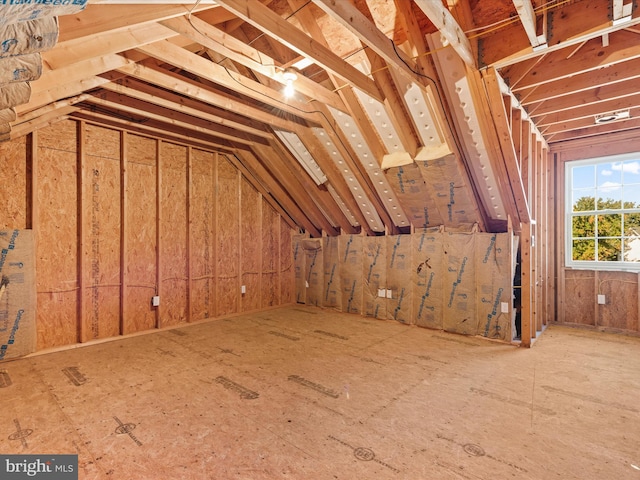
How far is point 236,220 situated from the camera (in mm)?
5227

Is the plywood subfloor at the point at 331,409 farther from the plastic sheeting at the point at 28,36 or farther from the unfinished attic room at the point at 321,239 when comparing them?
the plastic sheeting at the point at 28,36

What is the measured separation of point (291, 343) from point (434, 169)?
8.48ft

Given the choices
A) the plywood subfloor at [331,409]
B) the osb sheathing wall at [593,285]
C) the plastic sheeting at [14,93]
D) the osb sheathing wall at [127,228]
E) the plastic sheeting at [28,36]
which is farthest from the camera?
the osb sheathing wall at [593,285]

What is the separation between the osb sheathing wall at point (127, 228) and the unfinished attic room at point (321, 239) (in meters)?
0.02

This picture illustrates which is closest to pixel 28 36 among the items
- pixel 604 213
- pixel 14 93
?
pixel 14 93

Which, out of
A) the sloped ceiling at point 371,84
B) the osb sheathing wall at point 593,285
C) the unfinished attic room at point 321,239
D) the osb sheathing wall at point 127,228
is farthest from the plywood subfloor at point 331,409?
the sloped ceiling at point 371,84

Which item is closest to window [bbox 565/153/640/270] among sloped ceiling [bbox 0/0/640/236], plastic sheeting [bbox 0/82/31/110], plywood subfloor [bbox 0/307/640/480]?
sloped ceiling [bbox 0/0/640/236]

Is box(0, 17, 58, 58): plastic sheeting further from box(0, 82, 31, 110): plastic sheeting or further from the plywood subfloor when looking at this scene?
the plywood subfloor

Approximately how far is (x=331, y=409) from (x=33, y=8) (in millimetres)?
2437

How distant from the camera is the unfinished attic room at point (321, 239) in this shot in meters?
1.84

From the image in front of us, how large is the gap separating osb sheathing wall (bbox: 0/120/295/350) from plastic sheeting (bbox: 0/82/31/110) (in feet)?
7.63

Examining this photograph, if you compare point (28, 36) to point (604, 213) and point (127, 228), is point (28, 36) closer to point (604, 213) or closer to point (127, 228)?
point (127, 228)

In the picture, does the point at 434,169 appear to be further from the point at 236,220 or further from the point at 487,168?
the point at 236,220

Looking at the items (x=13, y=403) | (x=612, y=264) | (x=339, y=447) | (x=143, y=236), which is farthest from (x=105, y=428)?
(x=612, y=264)
